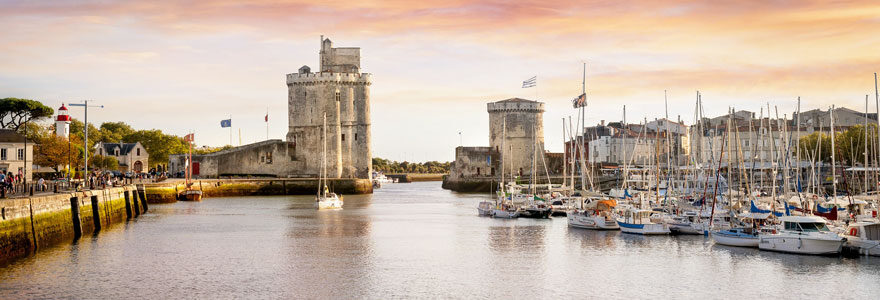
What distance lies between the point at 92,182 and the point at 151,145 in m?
63.1

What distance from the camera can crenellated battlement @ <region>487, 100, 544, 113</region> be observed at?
9362cm

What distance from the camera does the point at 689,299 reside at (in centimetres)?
2422

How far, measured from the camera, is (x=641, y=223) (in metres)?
39.8

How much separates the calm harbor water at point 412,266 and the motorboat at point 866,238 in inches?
31.3

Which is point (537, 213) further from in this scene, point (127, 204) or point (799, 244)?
point (127, 204)

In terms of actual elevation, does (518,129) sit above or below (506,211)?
above

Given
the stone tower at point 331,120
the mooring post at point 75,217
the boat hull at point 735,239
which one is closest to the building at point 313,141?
the stone tower at point 331,120

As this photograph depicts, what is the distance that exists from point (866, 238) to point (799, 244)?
6.90ft

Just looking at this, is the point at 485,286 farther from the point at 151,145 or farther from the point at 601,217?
the point at 151,145

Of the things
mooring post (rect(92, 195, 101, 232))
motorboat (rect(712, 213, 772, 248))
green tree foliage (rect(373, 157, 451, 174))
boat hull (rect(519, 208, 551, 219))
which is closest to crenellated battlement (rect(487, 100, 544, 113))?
boat hull (rect(519, 208, 551, 219))

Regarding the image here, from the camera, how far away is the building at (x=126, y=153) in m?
98.4

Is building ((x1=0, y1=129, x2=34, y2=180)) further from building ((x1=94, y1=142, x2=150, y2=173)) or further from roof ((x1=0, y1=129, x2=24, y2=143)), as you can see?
building ((x1=94, y1=142, x2=150, y2=173))

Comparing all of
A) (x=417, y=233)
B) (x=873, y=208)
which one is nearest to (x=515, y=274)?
(x=417, y=233)

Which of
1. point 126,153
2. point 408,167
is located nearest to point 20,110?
point 126,153
